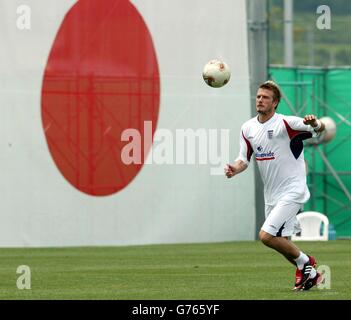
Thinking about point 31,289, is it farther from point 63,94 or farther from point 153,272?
point 63,94

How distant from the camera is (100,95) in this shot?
2359cm

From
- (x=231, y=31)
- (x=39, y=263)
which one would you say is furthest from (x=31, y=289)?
(x=231, y=31)

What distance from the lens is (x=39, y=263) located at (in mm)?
19016

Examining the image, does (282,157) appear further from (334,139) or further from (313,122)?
(334,139)

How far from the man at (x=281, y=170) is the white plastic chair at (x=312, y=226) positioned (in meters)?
11.5

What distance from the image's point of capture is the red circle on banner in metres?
23.1

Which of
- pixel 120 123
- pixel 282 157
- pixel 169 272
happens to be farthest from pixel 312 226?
pixel 282 157

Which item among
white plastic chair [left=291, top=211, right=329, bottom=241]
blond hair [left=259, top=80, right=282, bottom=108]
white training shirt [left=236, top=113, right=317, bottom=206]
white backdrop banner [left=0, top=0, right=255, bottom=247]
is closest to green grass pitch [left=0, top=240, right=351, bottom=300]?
white backdrop banner [left=0, top=0, right=255, bottom=247]

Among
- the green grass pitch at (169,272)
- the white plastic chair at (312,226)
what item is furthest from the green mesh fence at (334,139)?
the green grass pitch at (169,272)

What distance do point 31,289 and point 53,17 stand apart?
952 centimetres

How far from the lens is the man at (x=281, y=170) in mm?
14203

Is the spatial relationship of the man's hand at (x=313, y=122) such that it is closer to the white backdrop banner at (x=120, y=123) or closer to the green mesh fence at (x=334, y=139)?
the white backdrop banner at (x=120, y=123)

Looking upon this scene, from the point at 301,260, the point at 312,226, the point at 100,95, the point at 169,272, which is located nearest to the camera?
the point at 301,260

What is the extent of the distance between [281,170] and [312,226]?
12059 mm
